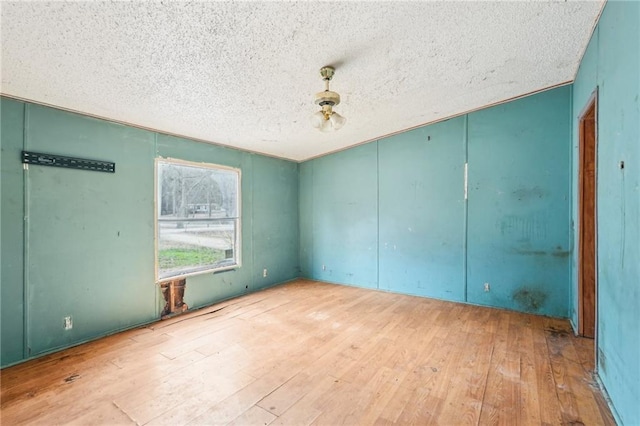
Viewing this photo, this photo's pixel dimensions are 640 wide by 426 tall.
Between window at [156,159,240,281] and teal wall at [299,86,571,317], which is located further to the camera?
window at [156,159,240,281]

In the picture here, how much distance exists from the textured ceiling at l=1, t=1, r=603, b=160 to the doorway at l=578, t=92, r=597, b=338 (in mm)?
848

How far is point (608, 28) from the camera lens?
2.06 metres

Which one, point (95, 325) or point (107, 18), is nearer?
point (107, 18)

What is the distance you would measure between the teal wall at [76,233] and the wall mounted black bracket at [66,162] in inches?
2.2

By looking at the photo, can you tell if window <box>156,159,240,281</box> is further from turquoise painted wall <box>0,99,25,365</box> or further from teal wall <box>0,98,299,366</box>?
turquoise painted wall <box>0,99,25,365</box>

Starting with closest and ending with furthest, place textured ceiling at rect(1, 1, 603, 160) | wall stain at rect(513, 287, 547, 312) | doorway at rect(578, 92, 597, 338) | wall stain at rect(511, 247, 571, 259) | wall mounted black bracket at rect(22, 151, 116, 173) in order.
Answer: textured ceiling at rect(1, 1, 603, 160)
wall mounted black bracket at rect(22, 151, 116, 173)
doorway at rect(578, 92, 597, 338)
wall stain at rect(511, 247, 571, 259)
wall stain at rect(513, 287, 547, 312)

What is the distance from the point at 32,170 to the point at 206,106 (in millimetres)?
1751

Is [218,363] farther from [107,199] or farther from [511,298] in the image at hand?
[511,298]

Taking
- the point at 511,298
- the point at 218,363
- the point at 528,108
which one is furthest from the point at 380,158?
the point at 218,363

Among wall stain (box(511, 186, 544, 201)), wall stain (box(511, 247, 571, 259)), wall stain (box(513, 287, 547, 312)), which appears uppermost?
wall stain (box(511, 186, 544, 201))

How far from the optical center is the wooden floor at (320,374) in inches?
75.2

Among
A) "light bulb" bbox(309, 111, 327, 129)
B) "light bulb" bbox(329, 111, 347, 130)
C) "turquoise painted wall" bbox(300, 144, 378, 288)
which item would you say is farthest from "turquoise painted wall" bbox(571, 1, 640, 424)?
"turquoise painted wall" bbox(300, 144, 378, 288)

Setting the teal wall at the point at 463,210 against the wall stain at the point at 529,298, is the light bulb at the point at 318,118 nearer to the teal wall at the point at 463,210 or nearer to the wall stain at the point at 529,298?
the teal wall at the point at 463,210

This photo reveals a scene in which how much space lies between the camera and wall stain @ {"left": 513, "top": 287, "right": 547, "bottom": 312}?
371 cm
